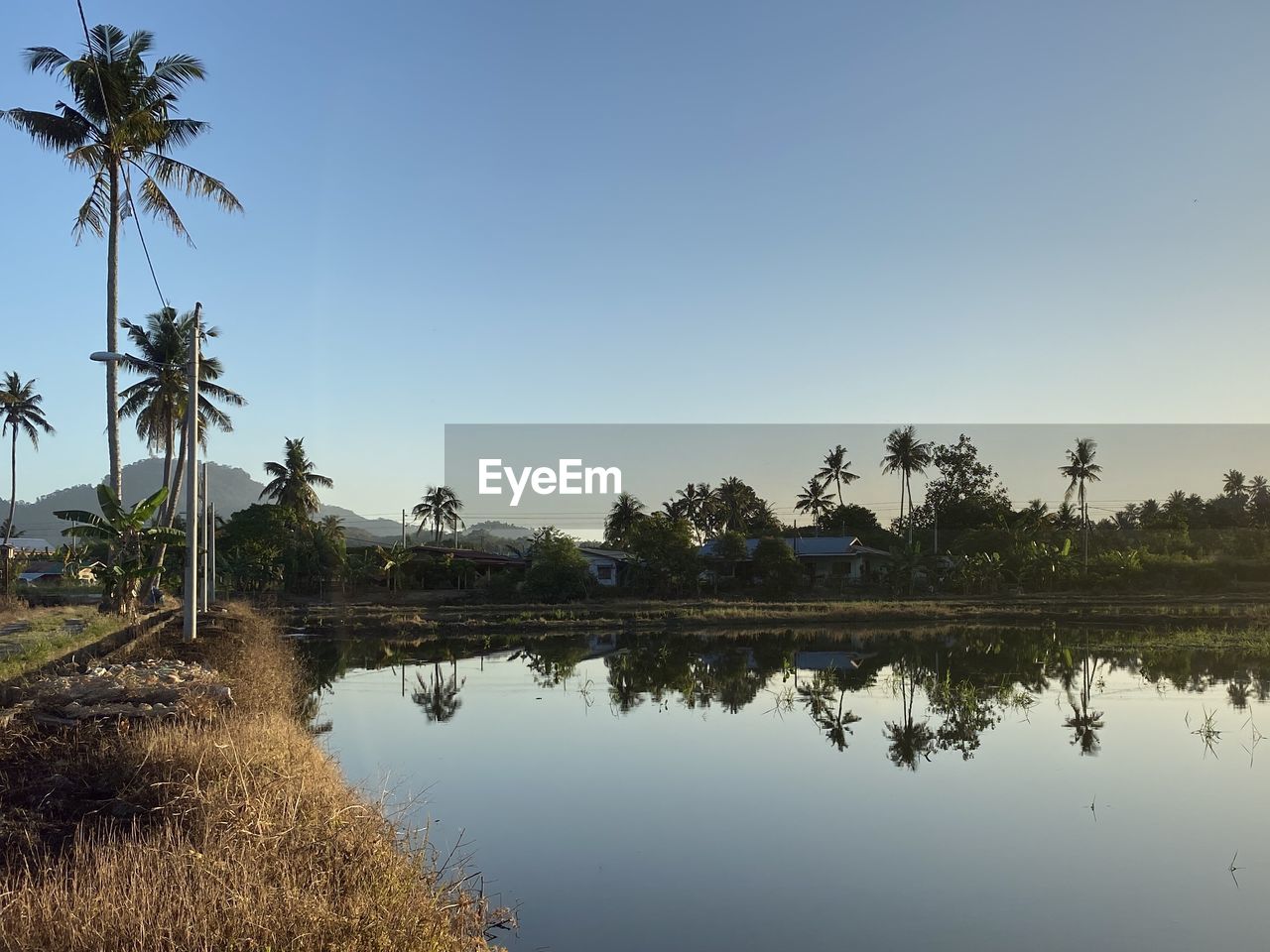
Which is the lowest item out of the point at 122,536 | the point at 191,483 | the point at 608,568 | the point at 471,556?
the point at 608,568

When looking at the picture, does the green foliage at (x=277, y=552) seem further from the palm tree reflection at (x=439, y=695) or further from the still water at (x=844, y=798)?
the still water at (x=844, y=798)

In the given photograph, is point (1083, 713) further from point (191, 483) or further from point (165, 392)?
point (165, 392)

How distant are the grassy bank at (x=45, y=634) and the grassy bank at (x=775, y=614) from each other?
12.6 meters

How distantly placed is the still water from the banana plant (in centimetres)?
543

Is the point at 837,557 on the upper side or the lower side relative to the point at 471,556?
lower

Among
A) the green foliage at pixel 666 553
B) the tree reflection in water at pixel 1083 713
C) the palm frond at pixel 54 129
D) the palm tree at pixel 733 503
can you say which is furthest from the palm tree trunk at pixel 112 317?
the palm tree at pixel 733 503

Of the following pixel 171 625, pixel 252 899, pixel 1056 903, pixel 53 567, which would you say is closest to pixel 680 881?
pixel 1056 903

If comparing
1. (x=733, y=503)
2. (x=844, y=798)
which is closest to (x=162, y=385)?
(x=844, y=798)

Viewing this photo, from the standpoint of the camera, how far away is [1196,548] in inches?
2462

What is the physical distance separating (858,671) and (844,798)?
50.1 ft

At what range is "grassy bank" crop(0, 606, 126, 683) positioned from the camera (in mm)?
15617

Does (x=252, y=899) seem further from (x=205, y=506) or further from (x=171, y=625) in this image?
(x=205, y=506)

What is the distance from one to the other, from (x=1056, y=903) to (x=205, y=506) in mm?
30895

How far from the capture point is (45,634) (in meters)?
21.8
